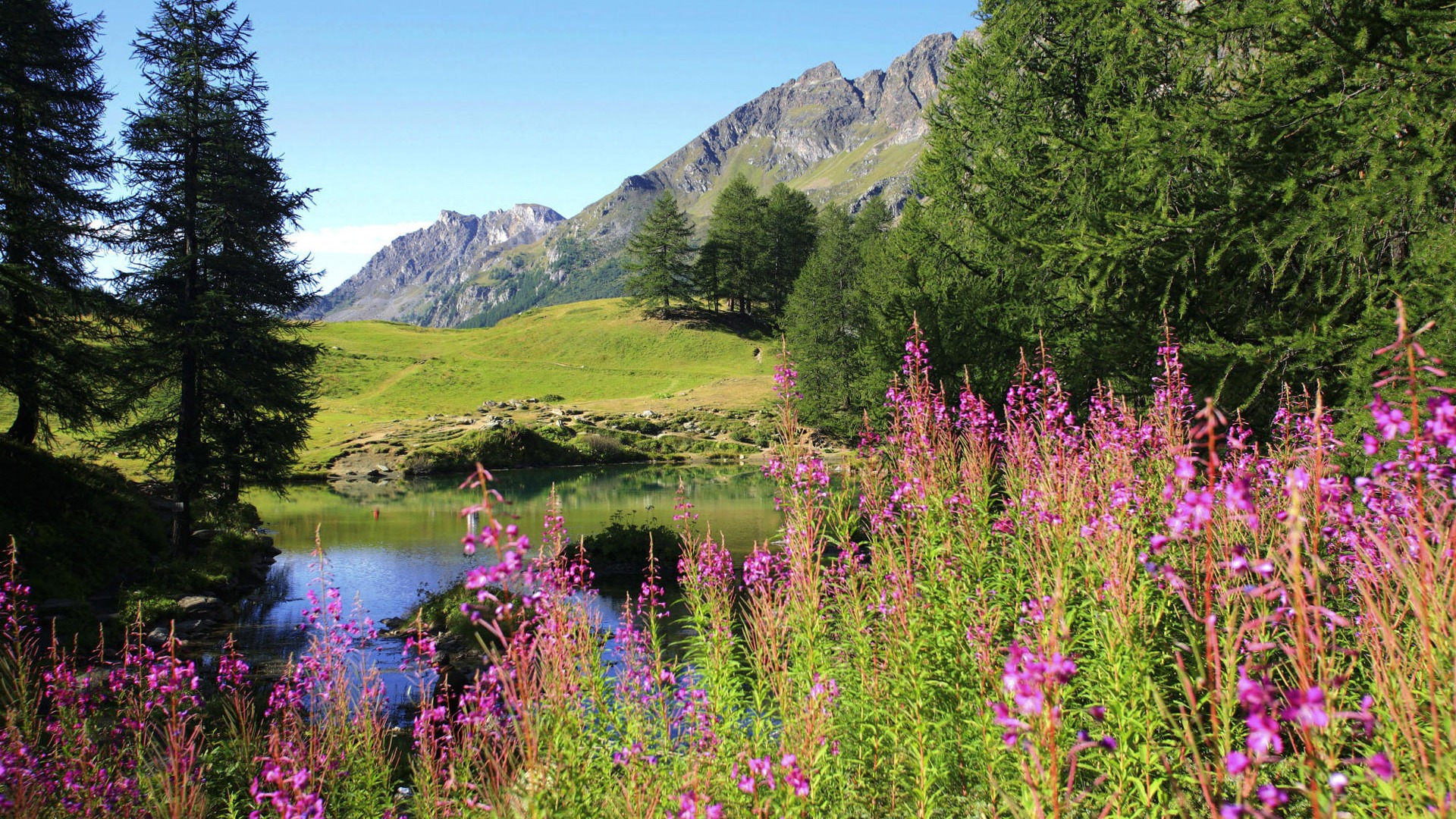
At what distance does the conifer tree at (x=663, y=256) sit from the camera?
75000mm

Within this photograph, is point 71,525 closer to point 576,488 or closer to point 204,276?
point 204,276

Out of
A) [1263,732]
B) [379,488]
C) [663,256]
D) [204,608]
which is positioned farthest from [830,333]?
[663,256]

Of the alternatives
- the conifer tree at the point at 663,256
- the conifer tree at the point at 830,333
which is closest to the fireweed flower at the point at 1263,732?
the conifer tree at the point at 830,333

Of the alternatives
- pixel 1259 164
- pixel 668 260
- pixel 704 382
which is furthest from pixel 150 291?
pixel 668 260

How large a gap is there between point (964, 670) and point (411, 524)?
2595 centimetres

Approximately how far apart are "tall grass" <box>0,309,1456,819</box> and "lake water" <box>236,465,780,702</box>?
141 centimetres

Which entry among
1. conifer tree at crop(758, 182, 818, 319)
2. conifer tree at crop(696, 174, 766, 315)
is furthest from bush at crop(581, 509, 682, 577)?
conifer tree at crop(696, 174, 766, 315)

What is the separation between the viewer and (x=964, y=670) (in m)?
4.05

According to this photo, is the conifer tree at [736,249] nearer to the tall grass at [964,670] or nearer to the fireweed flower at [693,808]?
the tall grass at [964,670]

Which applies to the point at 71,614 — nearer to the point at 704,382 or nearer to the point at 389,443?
the point at 389,443

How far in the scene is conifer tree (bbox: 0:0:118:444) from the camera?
16.0 meters

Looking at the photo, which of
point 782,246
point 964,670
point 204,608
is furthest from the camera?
point 782,246

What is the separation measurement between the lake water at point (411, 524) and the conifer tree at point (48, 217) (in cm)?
639

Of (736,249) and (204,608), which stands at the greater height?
(736,249)
